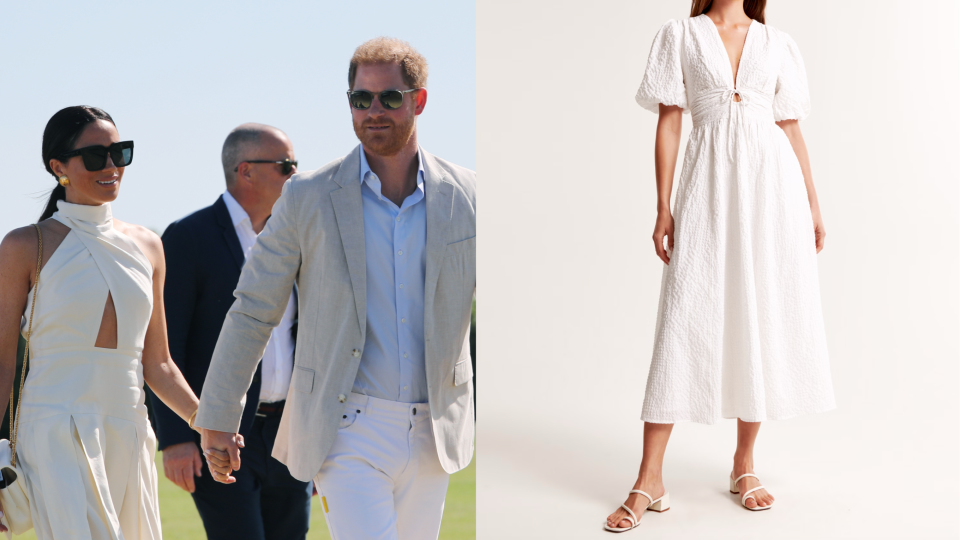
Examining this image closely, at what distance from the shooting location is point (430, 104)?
3.08m

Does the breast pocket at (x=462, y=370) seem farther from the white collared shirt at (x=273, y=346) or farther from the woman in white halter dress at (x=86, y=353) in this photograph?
the woman in white halter dress at (x=86, y=353)

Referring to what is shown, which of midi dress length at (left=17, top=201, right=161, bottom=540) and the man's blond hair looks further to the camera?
the man's blond hair

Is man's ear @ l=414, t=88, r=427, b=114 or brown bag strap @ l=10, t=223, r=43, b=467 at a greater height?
man's ear @ l=414, t=88, r=427, b=114

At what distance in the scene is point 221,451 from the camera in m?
2.75

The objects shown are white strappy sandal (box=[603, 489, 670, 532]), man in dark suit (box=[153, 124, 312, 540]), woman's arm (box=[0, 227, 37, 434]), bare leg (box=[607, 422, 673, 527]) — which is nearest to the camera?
woman's arm (box=[0, 227, 37, 434])

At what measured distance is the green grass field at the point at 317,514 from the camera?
279 cm

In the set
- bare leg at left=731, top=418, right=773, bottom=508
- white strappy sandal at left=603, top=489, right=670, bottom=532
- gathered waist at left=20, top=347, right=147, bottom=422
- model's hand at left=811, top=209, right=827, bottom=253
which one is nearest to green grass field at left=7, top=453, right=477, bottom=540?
gathered waist at left=20, top=347, right=147, bottom=422

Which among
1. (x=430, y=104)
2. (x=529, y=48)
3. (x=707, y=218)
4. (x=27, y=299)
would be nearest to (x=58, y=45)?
(x=27, y=299)

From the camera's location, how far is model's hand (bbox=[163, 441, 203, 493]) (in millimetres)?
2793

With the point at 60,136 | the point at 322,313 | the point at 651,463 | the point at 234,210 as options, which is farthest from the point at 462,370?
the point at 651,463

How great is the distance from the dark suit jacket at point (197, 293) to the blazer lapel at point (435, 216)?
0.57 m

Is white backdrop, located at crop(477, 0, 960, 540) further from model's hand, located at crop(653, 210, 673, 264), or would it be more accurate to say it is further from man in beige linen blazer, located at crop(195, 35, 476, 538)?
man in beige linen blazer, located at crop(195, 35, 476, 538)

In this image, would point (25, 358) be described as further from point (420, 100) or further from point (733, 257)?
point (733, 257)

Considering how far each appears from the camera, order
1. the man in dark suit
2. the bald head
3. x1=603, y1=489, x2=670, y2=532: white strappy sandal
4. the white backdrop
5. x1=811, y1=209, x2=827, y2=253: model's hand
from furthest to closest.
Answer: the white backdrop → x1=811, y1=209, x2=827, y2=253: model's hand → x1=603, y1=489, x2=670, y2=532: white strappy sandal → the bald head → the man in dark suit
